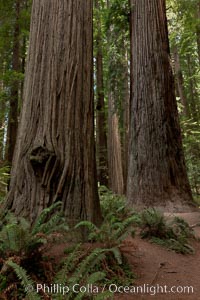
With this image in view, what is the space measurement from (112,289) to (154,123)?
4468 millimetres

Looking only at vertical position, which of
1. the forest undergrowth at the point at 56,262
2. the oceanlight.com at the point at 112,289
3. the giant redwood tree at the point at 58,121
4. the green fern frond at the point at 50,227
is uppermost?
the giant redwood tree at the point at 58,121

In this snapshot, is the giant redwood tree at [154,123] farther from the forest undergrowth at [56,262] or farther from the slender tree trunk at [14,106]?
the slender tree trunk at [14,106]

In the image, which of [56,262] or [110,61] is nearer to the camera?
[56,262]

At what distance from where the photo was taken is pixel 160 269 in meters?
3.32

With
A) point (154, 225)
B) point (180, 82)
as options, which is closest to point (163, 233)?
point (154, 225)

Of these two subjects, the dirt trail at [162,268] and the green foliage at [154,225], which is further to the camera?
the green foliage at [154,225]

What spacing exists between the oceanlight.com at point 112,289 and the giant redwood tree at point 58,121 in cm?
102

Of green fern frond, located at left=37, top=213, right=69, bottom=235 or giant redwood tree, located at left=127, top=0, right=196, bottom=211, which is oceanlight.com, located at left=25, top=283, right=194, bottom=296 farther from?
giant redwood tree, located at left=127, top=0, right=196, bottom=211

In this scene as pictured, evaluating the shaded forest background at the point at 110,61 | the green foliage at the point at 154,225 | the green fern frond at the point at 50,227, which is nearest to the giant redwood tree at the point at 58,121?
the green fern frond at the point at 50,227

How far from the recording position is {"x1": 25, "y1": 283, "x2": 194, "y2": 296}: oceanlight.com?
2.26 meters

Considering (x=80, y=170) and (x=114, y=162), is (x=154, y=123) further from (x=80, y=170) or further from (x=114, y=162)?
(x=114, y=162)

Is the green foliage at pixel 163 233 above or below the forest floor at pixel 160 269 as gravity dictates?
above

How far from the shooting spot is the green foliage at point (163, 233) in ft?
13.5

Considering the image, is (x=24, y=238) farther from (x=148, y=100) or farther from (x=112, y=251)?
(x=148, y=100)
